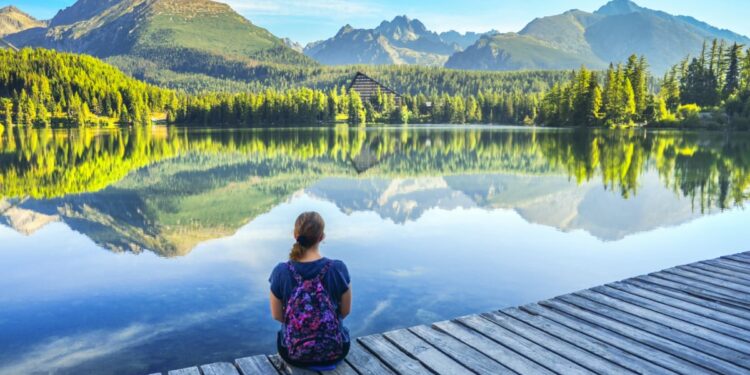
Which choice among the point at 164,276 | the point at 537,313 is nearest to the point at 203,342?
the point at 164,276

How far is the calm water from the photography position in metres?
8.65

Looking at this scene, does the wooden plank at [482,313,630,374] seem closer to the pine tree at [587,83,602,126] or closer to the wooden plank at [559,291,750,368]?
the wooden plank at [559,291,750,368]

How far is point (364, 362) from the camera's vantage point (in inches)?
222

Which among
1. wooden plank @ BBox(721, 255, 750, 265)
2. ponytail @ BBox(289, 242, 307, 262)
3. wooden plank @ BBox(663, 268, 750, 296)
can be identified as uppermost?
ponytail @ BBox(289, 242, 307, 262)

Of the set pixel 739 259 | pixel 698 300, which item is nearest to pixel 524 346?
pixel 698 300

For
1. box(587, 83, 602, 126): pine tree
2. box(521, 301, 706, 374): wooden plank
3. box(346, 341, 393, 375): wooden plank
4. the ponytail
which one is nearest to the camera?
the ponytail

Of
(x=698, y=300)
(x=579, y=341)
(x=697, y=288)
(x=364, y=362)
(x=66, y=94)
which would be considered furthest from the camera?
(x=66, y=94)

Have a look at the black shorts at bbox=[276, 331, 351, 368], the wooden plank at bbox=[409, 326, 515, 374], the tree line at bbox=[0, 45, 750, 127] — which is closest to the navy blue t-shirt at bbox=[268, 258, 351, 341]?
the black shorts at bbox=[276, 331, 351, 368]

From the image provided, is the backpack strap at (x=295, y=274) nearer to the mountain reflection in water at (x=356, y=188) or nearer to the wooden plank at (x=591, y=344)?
the wooden plank at (x=591, y=344)

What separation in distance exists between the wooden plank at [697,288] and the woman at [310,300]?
5.68m

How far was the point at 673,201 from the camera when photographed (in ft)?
68.7

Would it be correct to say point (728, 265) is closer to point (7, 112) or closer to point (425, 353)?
point (425, 353)

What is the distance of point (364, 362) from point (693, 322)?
4.21 metres

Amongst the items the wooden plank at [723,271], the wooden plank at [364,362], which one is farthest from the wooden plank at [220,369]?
the wooden plank at [723,271]
